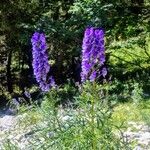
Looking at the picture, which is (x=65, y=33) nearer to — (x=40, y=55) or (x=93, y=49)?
(x=40, y=55)

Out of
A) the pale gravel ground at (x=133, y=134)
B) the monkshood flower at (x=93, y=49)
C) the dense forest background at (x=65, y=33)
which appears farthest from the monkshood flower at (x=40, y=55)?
the dense forest background at (x=65, y=33)

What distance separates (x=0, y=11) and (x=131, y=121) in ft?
22.8

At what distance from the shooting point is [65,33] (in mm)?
15531

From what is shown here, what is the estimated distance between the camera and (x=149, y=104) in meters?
13.8

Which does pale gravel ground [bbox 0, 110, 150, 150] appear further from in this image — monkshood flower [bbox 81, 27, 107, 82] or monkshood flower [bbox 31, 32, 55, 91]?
monkshood flower [bbox 81, 27, 107, 82]

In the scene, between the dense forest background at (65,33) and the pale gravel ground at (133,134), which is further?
the dense forest background at (65,33)

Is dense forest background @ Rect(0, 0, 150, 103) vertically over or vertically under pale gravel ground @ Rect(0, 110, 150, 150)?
over

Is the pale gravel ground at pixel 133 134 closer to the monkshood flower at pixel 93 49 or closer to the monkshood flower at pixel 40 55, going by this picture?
the monkshood flower at pixel 40 55

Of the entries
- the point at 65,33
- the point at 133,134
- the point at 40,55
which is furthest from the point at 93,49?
the point at 65,33

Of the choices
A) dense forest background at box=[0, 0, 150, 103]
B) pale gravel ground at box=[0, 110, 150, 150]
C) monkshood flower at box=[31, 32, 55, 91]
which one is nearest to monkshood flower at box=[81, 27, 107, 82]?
monkshood flower at box=[31, 32, 55, 91]

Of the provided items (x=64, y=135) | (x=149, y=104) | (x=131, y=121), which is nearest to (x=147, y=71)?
(x=149, y=104)

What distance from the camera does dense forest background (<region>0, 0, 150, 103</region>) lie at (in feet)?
51.5

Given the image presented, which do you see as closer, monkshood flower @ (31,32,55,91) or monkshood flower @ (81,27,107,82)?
monkshood flower @ (81,27,107,82)

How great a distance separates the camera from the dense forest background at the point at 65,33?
1570cm
